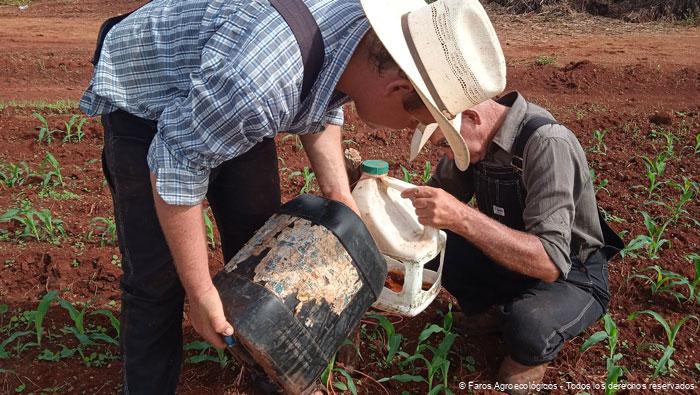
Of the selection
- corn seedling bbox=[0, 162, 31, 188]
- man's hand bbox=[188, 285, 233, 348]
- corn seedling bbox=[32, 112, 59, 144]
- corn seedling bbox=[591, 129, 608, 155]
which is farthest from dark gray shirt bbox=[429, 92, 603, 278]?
corn seedling bbox=[32, 112, 59, 144]

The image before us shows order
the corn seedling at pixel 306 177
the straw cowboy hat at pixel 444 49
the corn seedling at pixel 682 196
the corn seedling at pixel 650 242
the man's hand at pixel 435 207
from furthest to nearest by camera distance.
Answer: the corn seedling at pixel 306 177 < the corn seedling at pixel 682 196 < the corn seedling at pixel 650 242 < the man's hand at pixel 435 207 < the straw cowboy hat at pixel 444 49

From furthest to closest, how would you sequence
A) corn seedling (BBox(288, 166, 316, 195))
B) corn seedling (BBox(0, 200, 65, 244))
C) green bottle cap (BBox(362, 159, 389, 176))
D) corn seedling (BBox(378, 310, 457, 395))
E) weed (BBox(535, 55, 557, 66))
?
1. weed (BBox(535, 55, 557, 66))
2. corn seedling (BBox(288, 166, 316, 195))
3. corn seedling (BBox(0, 200, 65, 244))
4. corn seedling (BBox(378, 310, 457, 395))
5. green bottle cap (BBox(362, 159, 389, 176))

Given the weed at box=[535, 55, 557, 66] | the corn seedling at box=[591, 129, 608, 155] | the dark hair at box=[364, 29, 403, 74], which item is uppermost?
the dark hair at box=[364, 29, 403, 74]

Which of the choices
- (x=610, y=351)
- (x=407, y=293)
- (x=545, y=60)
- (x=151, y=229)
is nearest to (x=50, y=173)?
(x=151, y=229)

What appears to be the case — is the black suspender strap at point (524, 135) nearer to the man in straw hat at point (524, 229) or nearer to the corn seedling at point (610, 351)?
the man in straw hat at point (524, 229)

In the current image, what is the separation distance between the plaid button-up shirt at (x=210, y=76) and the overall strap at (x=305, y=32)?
0.06ft

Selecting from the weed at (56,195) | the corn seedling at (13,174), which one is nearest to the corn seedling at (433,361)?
the weed at (56,195)

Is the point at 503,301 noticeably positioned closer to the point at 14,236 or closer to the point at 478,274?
the point at 478,274

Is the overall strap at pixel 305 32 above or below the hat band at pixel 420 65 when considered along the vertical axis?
above

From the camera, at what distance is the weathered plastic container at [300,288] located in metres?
1.68

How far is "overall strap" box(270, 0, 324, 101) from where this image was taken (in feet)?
4.66

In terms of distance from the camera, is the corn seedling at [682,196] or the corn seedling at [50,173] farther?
the corn seedling at [50,173]

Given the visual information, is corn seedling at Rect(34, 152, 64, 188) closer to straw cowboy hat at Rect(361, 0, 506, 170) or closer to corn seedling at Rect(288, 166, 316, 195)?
corn seedling at Rect(288, 166, 316, 195)

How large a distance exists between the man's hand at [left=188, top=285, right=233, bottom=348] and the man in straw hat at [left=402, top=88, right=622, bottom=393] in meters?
0.77
